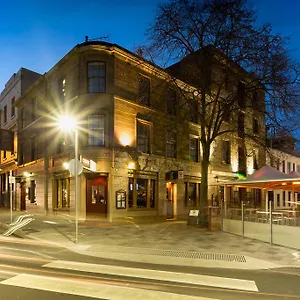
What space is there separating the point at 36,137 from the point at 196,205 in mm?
13345

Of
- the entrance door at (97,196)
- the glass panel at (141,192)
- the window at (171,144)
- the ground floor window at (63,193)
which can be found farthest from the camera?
the window at (171,144)

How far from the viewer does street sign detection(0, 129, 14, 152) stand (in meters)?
28.1

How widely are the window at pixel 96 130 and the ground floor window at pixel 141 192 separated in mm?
3008

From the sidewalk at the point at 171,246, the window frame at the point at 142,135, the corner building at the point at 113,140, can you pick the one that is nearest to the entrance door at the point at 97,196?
the corner building at the point at 113,140

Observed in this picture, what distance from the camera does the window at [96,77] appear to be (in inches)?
741

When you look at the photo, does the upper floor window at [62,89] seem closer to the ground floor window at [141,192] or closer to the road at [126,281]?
the ground floor window at [141,192]

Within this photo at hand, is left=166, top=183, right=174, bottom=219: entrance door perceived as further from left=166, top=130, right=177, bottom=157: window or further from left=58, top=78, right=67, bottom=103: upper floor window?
left=58, top=78, right=67, bottom=103: upper floor window

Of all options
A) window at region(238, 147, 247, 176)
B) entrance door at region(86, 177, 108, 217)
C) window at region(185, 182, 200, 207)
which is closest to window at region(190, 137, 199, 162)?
window at region(185, 182, 200, 207)

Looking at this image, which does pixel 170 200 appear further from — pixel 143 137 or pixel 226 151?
pixel 226 151

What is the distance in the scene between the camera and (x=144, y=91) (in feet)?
66.9

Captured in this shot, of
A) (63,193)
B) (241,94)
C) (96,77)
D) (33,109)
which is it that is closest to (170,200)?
(63,193)

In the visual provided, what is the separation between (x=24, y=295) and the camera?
568 cm

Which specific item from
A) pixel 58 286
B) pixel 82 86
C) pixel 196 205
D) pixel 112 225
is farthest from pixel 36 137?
pixel 58 286

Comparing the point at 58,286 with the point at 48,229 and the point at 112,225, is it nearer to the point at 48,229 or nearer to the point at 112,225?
the point at 48,229
